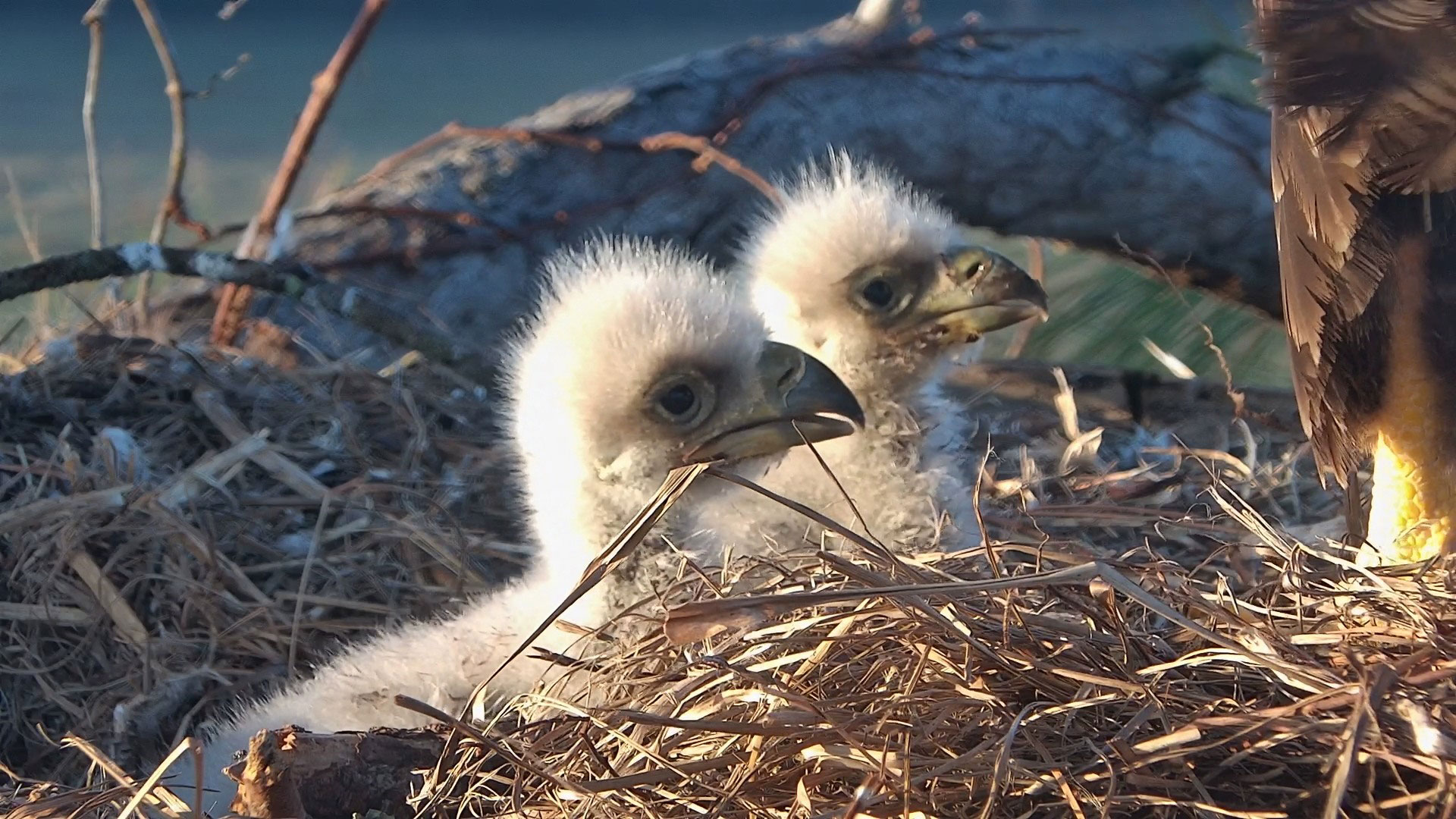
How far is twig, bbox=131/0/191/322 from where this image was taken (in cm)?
356

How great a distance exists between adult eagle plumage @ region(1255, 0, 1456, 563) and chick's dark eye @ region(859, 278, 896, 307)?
3.06 feet

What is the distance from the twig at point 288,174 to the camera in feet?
11.3

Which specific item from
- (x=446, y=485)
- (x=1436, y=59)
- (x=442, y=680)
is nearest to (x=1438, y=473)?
(x=1436, y=59)

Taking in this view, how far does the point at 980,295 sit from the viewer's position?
2609 mm

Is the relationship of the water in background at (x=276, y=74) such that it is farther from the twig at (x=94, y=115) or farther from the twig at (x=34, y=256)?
the twig at (x=94, y=115)

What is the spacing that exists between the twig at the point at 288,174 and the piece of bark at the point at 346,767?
81.7 inches

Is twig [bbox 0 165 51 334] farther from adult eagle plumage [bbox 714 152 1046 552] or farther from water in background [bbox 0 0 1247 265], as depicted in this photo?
adult eagle plumage [bbox 714 152 1046 552]

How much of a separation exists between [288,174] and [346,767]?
2191 millimetres

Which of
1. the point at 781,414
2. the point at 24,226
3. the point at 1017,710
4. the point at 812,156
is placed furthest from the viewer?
the point at 24,226

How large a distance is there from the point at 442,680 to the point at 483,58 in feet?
23.7

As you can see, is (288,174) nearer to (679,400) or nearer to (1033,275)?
(679,400)

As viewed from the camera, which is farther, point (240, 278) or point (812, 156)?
point (812, 156)

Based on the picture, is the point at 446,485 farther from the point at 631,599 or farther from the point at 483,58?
the point at 483,58

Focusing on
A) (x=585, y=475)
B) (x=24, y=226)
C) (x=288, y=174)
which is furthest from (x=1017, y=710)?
(x=24, y=226)
